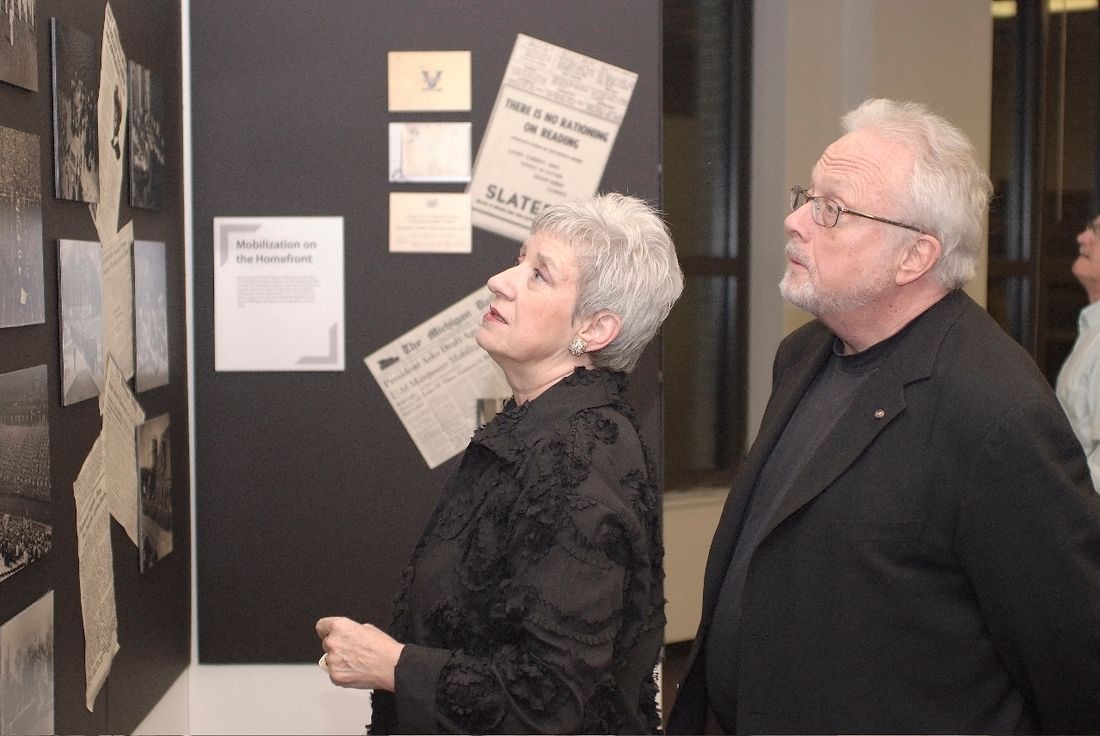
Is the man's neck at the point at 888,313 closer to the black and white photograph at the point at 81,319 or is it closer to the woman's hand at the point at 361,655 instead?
the woman's hand at the point at 361,655

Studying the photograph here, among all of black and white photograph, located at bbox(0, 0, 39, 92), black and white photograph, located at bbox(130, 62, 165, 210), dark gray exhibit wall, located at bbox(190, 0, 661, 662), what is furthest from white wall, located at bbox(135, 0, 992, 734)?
black and white photograph, located at bbox(0, 0, 39, 92)

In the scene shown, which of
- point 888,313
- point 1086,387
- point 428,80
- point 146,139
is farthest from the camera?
point 1086,387

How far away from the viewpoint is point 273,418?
2.87 meters

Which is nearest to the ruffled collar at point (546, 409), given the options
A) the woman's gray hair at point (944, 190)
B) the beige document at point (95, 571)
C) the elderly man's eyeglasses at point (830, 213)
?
the elderly man's eyeglasses at point (830, 213)

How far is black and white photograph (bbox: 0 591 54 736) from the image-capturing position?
181 cm

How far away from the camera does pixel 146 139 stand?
2500 mm

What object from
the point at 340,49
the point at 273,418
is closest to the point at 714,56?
the point at 340,49

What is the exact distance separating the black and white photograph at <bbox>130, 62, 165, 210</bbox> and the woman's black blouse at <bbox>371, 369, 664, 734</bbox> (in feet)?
3.73

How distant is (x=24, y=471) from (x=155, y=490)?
0.77 metres

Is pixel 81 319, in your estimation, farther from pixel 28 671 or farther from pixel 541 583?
pixel 541 583

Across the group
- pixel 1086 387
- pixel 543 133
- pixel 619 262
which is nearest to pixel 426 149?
pixel 543 133

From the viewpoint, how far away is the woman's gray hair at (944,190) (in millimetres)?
1837

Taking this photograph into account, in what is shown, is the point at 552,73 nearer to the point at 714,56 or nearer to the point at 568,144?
the point at 568,144

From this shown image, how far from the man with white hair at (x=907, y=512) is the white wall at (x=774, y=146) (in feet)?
3.60
